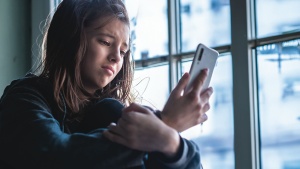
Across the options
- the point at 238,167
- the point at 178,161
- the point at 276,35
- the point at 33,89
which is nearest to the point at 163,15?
the point at 276,35

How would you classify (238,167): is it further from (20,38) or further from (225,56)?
(20,38)

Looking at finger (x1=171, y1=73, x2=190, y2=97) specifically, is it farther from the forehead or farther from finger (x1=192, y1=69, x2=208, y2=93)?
the forehead

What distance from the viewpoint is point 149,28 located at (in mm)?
2457

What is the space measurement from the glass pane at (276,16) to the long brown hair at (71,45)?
36.7 inches

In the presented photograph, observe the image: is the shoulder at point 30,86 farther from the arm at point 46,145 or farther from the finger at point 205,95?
the finger at point 205,95

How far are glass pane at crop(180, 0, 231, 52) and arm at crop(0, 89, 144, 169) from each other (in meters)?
1.34

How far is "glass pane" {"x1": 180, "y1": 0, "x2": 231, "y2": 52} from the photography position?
2104mm

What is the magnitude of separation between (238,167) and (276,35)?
53cm

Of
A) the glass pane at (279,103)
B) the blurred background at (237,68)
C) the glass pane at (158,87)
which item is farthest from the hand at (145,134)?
the glass pane at (158,87)

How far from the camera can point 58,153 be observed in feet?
2.53

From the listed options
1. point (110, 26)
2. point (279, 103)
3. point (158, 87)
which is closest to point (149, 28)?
point (158, 87)

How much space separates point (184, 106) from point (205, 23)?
1438 mm

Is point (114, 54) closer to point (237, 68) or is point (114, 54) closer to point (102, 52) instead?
point (102, 52)

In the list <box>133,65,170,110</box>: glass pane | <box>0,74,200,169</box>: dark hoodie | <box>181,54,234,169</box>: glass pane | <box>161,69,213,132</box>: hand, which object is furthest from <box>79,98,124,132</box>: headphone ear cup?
<box>133,65,170,110</box>: glass pane
